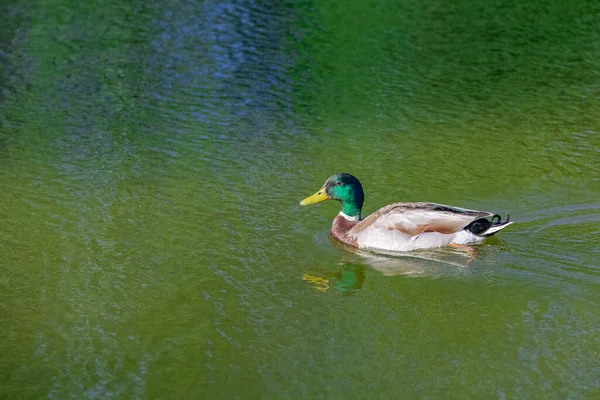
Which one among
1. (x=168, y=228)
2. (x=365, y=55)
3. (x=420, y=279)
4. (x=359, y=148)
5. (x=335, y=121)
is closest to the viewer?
(x=420, y=279)

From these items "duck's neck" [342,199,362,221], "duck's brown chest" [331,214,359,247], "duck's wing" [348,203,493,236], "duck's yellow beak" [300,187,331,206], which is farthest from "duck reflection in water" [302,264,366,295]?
"duck's yellow beak" [300,187,331,206]

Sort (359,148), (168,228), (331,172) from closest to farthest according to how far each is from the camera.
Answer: (168,228), (331,172), (359,148)

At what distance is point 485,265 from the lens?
29.0 feet

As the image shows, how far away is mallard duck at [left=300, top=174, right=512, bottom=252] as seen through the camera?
30.2 ft

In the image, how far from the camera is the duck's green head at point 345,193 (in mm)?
9797

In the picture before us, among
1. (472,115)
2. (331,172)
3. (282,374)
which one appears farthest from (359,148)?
(282,374)

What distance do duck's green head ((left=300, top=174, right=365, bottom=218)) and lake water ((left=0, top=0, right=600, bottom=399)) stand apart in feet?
1.30

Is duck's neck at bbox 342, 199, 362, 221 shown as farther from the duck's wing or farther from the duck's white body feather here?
the duck's wing

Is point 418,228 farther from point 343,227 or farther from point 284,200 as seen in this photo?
point 284,200

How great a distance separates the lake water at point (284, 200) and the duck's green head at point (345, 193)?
396mm

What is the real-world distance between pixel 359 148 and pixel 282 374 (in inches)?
220

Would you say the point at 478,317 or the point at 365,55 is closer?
the point at 478,317

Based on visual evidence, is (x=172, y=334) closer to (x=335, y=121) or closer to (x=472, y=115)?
(x=335, y=121)

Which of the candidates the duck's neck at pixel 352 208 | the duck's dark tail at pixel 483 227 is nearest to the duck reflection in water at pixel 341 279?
the duck's neck at pixel 352 208
